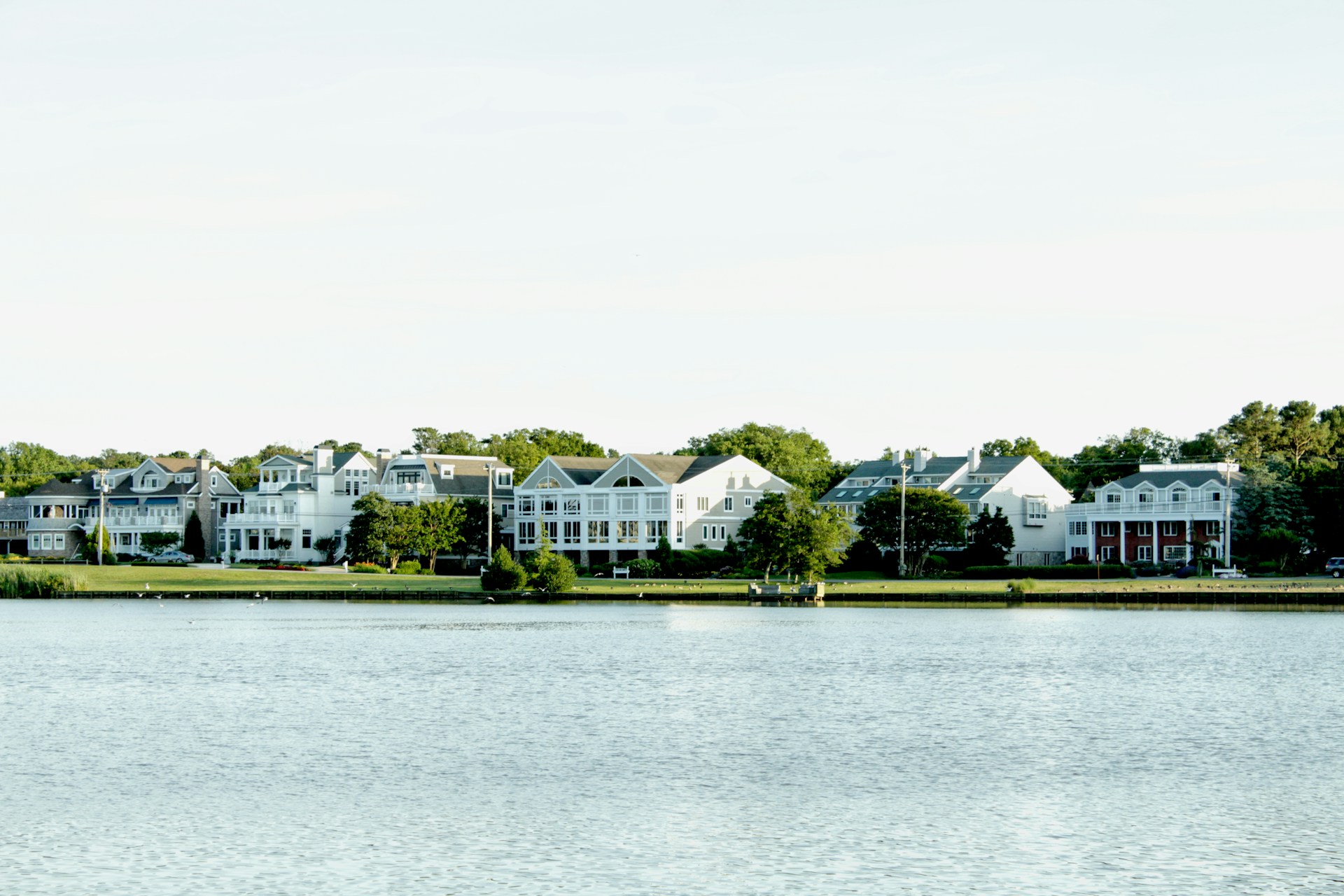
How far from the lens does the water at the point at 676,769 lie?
20328mm

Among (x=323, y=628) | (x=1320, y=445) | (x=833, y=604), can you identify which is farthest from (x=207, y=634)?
(x=1320, y=445)

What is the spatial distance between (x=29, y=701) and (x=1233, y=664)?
34446mm

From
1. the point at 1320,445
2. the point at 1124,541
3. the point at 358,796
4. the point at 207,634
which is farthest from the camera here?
the point at 1320,445

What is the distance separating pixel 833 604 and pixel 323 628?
2938cm

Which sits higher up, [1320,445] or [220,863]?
[1320,445]

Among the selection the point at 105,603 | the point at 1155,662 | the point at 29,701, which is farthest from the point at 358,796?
the point at 105,603

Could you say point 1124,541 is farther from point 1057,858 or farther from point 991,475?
point 1057,858

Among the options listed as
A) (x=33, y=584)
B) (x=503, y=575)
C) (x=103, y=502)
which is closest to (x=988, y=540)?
(x=503, y=575)

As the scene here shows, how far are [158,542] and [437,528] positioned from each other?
27491 millimetres

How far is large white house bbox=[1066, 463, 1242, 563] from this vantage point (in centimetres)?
10919

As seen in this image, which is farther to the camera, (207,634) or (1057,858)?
(207,634)

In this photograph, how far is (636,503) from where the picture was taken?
383 feet

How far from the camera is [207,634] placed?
6638 centimetres

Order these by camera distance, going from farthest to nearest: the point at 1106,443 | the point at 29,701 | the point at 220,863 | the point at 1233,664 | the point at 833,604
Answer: the point at 1106,443, the point at 833,604, the point at 1233,664, the point at 29,701, the point at 220,863
